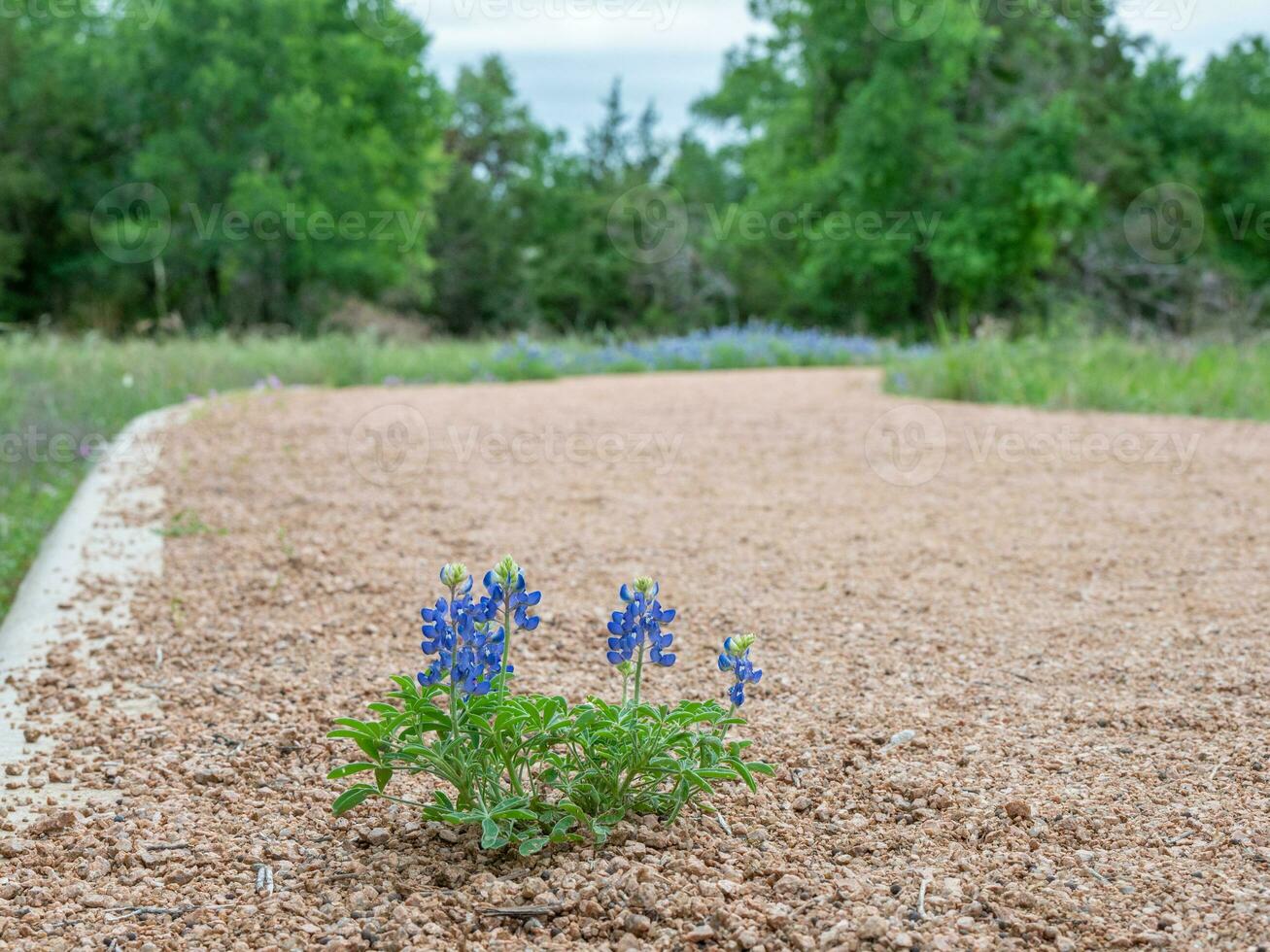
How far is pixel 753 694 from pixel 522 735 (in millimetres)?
902

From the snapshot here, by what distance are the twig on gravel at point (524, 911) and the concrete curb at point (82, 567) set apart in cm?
Answer: 128

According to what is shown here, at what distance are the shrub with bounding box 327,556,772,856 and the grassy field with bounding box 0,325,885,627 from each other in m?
2.61

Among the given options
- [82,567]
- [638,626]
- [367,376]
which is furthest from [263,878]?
[367,376]

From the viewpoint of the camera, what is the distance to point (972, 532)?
4332mm

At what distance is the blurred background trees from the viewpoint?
17891mm

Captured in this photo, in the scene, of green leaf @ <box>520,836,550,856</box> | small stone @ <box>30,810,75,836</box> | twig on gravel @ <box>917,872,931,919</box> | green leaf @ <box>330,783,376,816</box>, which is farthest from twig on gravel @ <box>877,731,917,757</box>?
small stone @ <box>30,810,75,836</box>

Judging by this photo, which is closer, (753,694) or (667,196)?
(753,694)

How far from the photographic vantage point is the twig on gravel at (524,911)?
1.69m

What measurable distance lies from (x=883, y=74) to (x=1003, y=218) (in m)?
3.04

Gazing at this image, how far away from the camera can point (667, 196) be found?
23344 mm

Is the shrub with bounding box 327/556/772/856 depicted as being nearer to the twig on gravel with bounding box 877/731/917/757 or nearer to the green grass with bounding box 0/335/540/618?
the twig on gravel with bounding box 877/731/917/757

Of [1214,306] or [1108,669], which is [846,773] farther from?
[1214,306]

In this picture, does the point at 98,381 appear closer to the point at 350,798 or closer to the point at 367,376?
the point at 367,376

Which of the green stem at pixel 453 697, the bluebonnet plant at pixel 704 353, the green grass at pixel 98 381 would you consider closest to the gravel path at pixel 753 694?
the green stem at pixel 453 697
